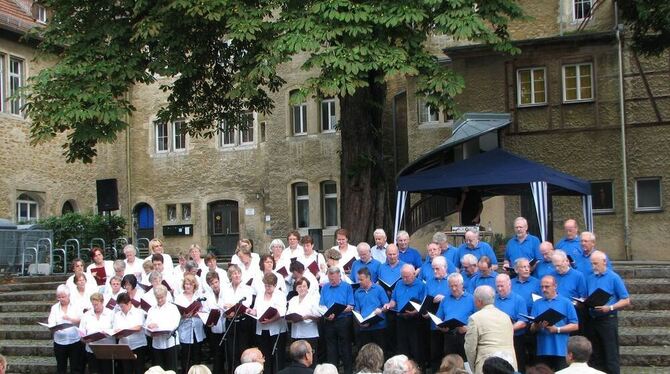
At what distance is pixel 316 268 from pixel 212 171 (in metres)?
20.3

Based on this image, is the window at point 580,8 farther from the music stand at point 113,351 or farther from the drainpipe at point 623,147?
the music stand at point 113,351

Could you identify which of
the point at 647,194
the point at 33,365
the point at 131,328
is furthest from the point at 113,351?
the point at 647,194

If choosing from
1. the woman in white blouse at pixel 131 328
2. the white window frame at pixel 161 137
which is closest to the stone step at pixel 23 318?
the woman in white blouse at pixel 131 328

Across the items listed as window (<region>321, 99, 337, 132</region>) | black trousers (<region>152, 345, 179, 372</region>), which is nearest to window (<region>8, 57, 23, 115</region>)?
window (<region>321, 99, 337, 132</region>)

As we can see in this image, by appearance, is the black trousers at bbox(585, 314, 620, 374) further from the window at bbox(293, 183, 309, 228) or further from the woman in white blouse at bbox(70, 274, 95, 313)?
the window at bbox(293, 183, 309, 228)

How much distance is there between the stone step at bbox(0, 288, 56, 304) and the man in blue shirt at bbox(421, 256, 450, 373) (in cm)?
956

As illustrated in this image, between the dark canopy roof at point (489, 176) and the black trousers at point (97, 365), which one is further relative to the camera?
the dark canopy roof at point (489, 176)

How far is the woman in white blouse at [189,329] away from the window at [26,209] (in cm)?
1691

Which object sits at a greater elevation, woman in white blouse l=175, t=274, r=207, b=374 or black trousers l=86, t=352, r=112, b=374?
woman in white blouse l=175, t=274, r=207, b=374

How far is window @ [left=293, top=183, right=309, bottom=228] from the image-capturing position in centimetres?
3077

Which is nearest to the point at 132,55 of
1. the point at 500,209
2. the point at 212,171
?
the point at 500,209

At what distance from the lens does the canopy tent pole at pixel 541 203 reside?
1478 cm

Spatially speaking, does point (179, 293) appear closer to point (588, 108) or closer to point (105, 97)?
point (105, 97)

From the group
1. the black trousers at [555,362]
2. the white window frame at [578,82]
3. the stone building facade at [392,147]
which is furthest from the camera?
the white window frame at [578,82]
